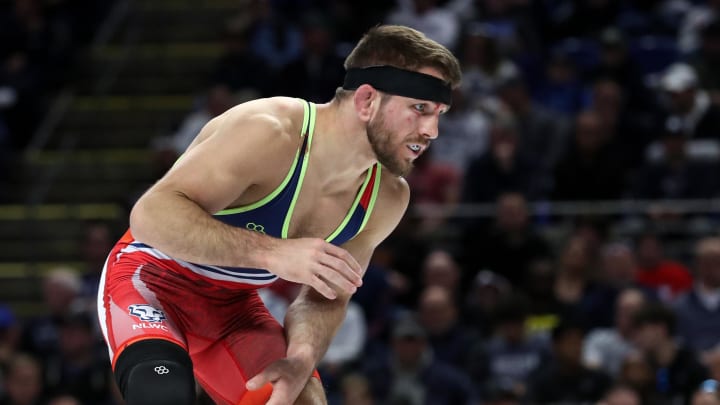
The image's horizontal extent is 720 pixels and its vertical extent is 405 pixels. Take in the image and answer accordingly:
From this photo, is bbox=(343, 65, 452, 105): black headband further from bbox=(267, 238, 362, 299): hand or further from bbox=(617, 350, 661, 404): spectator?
bbox=(617, 350, 661, 404): spectator

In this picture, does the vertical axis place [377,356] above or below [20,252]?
above

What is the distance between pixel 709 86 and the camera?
1245cm

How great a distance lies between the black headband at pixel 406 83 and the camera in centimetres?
516

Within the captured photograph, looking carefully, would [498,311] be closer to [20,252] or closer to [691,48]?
[691,48]

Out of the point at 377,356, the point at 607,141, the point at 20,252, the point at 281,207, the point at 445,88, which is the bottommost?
the point at 20,252

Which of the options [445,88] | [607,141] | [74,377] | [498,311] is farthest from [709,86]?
[445,88]

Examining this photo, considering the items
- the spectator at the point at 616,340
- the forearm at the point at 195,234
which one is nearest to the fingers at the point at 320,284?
the forearm at the point at 195,234

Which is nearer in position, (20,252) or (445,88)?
(445,88)

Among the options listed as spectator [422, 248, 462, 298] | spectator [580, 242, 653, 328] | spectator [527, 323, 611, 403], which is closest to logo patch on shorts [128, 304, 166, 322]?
spectator [527, 323, 611, 403]

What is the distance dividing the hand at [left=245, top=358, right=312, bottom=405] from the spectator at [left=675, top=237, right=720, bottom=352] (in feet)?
17.6

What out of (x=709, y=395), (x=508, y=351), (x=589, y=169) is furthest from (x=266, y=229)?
(x=589, y=169)

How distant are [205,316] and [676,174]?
6704 millimetres

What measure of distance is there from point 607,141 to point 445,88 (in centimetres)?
660

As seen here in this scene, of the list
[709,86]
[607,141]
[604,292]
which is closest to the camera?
[604,292]
